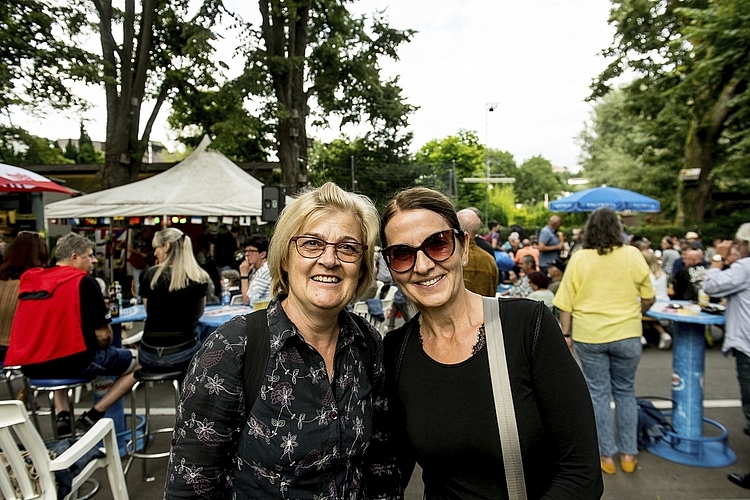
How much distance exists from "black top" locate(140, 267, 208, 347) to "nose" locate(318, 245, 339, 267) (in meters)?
2.88

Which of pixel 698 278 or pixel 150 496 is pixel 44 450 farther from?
pixel 698 278

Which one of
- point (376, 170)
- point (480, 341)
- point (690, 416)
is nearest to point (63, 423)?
point (480, 341)

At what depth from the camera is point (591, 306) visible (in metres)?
3.67

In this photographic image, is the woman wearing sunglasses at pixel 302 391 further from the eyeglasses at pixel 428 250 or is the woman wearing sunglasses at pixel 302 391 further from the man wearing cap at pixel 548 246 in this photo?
the man wearing cap at pixel 548 246

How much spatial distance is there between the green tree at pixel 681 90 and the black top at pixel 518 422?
12.5m

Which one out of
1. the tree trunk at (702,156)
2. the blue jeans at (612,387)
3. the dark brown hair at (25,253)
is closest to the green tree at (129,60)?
the dark brown hair at (25,253)

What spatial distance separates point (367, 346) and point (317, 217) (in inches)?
19.5

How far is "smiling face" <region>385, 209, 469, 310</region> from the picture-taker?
5.32 feet

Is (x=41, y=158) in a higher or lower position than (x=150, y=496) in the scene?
higher

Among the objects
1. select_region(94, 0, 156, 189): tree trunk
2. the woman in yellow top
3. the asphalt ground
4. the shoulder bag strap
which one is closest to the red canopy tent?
the asphalt ground

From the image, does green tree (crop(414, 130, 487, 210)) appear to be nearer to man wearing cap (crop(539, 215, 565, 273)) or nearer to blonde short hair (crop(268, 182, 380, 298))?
man wearing cap (crop(539, 215, 565, 273))

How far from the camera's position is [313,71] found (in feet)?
50.2

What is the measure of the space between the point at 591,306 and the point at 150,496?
3.61m

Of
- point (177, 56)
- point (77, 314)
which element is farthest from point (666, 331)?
point (177, 56)
